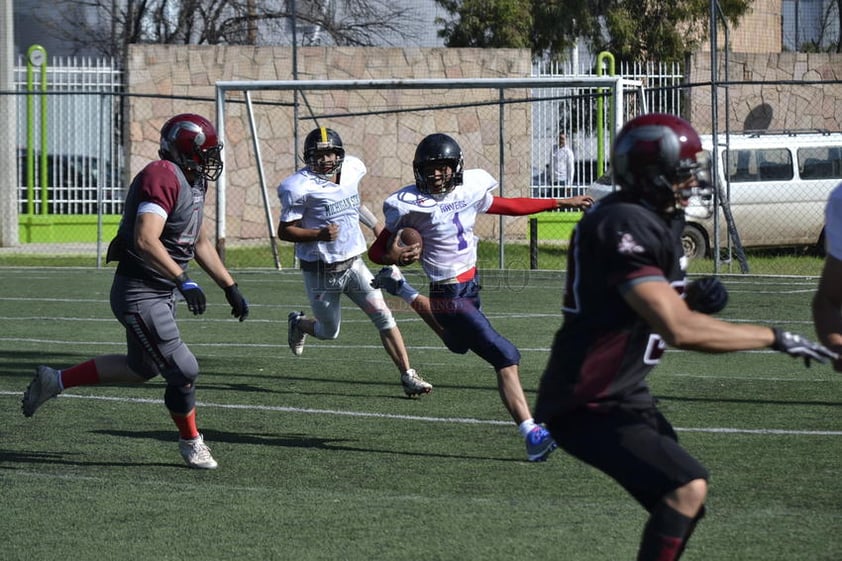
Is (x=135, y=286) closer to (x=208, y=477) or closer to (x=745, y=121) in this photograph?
(x=208, y=477)

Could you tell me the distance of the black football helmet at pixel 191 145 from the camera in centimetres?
686

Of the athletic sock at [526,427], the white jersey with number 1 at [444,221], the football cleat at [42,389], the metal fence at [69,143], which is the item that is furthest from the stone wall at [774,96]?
the football cleat at [42,389]

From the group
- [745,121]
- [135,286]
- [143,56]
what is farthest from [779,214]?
[135,286]

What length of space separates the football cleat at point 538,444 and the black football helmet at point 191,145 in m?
2.06

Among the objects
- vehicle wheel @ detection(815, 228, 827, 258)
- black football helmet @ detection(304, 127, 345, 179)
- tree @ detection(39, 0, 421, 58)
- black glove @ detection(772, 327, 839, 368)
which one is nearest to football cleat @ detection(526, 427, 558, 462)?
black glove @ detection(772, 327, 839, 368)

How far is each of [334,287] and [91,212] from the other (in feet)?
44.9

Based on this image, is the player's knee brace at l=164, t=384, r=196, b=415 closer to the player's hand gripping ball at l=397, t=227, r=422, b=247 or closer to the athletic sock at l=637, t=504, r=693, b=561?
the player's hand gripping ball at l=397, t=227, r=422, b=247

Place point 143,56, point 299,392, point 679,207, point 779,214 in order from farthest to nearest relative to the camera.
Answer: point 143,56, point 779,214, point 299,392, point 679,207

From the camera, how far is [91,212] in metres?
22.3

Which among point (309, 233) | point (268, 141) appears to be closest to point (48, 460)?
point (309, 233)

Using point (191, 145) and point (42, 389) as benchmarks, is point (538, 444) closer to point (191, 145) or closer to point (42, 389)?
point (191, 145)

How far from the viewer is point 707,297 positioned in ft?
13.3

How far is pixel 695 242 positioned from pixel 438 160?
1192cm

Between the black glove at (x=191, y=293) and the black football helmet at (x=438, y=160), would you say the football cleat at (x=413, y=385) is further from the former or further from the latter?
the black glove at (x=191, y=293)
